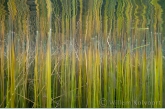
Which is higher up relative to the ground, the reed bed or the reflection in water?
the reflection in water

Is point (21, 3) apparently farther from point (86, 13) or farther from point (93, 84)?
point (93, 84)

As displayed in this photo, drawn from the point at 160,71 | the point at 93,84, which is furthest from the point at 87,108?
the point at 160,71

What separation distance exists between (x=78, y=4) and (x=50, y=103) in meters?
0.91

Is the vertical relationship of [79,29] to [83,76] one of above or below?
above

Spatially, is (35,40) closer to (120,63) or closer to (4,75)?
(4,75)

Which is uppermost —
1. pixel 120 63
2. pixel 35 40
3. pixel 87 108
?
pixel 35 40

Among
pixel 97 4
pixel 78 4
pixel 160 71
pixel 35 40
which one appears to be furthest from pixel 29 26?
pixel 160 71

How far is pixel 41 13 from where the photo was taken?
214cm

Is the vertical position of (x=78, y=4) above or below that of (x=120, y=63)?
above

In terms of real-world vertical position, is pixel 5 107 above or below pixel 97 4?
below

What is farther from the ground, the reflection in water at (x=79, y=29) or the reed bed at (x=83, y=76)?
the reflection in water at (x=79, y=29)

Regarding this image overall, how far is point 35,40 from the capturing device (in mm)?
2137

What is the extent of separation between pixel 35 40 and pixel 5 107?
2.14 ft

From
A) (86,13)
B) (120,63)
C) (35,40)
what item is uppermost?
(86,13)
